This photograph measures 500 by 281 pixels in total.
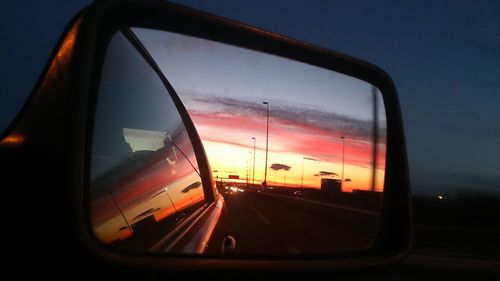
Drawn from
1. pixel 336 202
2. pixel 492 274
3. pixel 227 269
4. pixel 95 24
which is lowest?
pixel 492 274

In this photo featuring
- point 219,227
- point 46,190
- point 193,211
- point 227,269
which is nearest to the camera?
point 46,190

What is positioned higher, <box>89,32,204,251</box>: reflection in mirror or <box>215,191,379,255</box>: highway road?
<box>89,32,204,251</box>: reflection in mirror

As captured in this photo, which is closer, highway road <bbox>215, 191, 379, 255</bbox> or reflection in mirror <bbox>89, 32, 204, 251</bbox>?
→ reflection in mirror <bbox>89, 32, 204, 251</bbox>

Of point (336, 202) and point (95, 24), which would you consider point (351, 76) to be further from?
point (95, 24)

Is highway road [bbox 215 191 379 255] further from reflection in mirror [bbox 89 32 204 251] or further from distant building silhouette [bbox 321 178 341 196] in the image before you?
reflection in mirror [bbox 89 32 204 251]

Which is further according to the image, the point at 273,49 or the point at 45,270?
the point at 273,49

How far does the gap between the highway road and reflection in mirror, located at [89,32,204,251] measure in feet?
1.21

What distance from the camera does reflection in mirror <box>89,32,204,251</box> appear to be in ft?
6.55

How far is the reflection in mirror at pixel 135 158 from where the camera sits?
2.00m

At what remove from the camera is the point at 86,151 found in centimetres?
168

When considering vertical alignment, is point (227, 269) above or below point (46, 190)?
below

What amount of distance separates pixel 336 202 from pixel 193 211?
3.69 feet

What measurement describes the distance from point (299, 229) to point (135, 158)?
0.83 m

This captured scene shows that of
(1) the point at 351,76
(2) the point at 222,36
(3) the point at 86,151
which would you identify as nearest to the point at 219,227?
(1) the point at 351,76
